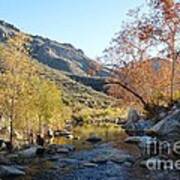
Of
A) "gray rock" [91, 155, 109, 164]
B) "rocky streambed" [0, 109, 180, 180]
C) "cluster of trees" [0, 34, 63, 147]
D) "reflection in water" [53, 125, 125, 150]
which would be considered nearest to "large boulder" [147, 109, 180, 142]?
"rocky streambed" [0, 109, 180, 180]

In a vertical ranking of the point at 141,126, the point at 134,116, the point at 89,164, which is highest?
the point at 134,116

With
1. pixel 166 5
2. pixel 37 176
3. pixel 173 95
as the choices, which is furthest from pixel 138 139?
pixel 37 176

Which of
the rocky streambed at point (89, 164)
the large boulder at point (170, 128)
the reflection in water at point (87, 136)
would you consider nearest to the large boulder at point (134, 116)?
the reflection in water at point (87, 136)

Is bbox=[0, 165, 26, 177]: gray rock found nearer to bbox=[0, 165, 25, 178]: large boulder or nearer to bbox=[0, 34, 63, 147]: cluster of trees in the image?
bbox=[0, 165, 25, 178]: large boulder

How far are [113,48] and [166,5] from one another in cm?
790

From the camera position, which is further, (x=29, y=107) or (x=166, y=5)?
(x=29, y=107)

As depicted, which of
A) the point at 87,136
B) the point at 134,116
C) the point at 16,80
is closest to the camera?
the point at 16,80

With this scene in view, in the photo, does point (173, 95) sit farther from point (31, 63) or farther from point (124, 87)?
point (31, 63)

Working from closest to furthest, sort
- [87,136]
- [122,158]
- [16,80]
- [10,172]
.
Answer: [10,172] < [122,158] < [16,80] < [87,136]

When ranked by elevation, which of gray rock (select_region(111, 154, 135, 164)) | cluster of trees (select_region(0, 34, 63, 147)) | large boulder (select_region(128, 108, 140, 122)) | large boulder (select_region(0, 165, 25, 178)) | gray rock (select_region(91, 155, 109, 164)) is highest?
cluster of trees (select_region(0, 34, 63, 147))

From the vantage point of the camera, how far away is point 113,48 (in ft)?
149

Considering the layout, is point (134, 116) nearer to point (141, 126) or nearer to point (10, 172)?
point (141, 126)

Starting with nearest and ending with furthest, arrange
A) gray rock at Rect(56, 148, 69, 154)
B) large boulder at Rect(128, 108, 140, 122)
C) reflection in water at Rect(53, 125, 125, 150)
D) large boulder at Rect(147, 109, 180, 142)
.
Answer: large boulder at Rect(147, 109, 180, 142), gray rock at Rect(56, 148, 69, 154), reflection in water at Rect(53, 125, 125, 150), large boulder at Rect(128, 108, 140, 122)

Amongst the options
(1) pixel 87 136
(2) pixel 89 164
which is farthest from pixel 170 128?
(1) pixel 87 136
